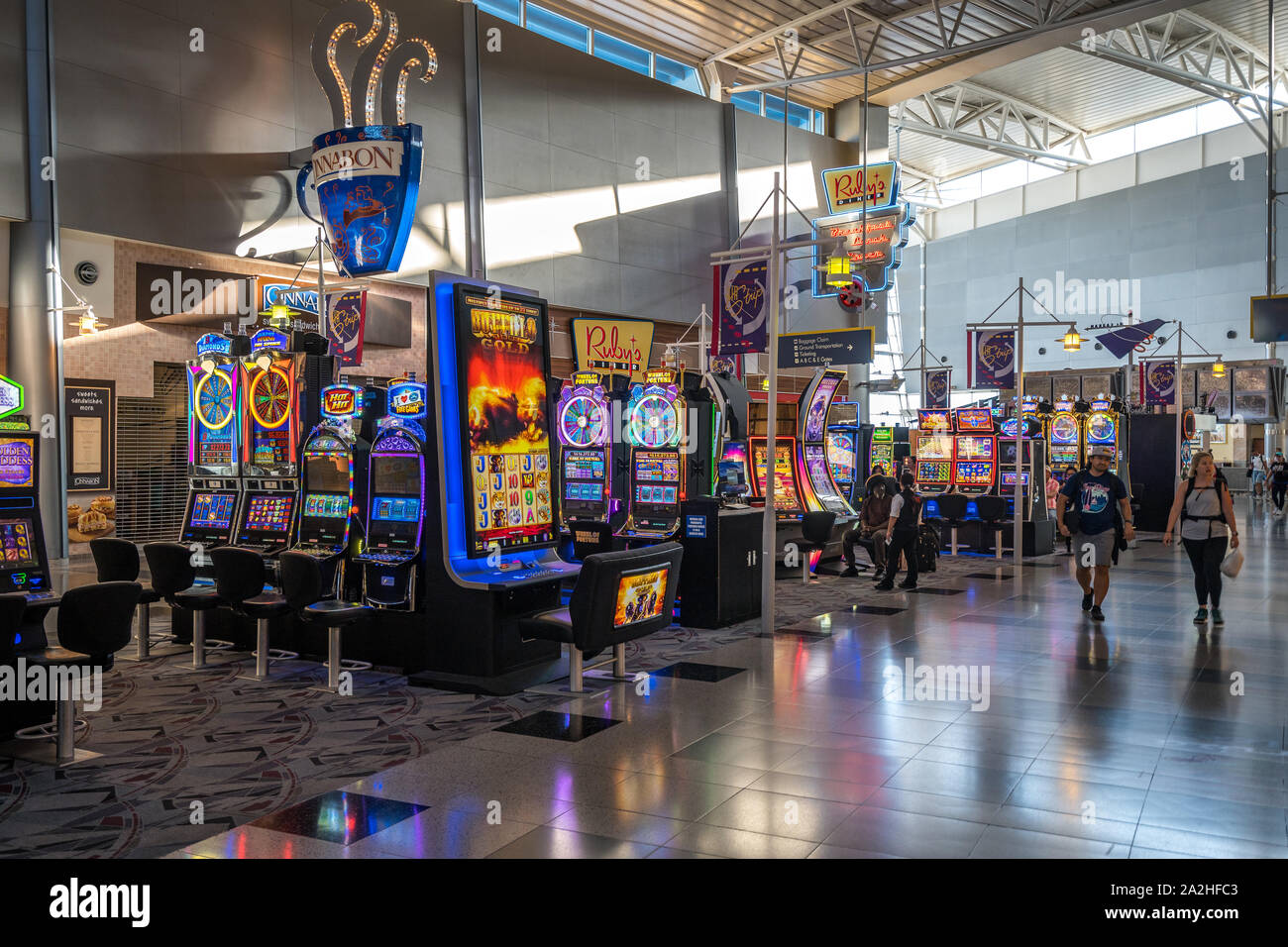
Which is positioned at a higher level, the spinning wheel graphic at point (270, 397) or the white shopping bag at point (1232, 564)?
the spinning wheel graphic at point (270, 397)

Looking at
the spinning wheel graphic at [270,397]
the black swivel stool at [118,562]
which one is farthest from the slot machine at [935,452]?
the black swivel stool at [118,562]

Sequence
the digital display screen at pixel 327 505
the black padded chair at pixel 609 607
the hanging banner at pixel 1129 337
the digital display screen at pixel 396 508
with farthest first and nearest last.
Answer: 1. the hanging banner at pixel 1129 337
2. the digital display screen at pixel 327 505
3. the digital display screen at pixel 396 508
4. the black padded chair at pixel 609 607

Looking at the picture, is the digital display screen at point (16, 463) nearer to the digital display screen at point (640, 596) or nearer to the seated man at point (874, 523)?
the digital display screen at point (640, 596)

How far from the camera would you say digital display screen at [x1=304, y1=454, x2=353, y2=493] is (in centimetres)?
788

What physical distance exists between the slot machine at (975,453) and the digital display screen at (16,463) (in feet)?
44.2

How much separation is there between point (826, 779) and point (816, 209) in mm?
22560

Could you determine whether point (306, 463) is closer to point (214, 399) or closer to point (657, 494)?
point (214, 399)

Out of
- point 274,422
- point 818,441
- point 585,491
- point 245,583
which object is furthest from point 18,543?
point 818,441

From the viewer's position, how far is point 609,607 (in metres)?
6.12

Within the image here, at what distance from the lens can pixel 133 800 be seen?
176 inches

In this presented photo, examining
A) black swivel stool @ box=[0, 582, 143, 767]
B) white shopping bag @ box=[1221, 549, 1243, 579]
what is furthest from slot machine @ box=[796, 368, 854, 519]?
black swivel stool @ box=[0, 582, 143, 767]

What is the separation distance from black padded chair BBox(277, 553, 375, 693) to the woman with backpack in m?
6.89

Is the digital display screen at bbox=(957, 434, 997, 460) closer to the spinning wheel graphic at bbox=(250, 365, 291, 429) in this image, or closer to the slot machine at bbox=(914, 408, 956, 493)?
the slot machine at bbox=(914, 408, 956, 493)

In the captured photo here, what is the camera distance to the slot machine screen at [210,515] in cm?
854
